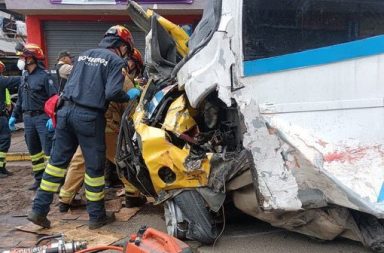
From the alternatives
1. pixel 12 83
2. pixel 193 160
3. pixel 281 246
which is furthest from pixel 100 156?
pixel 12 83

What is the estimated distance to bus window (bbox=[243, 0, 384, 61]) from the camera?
277 cm

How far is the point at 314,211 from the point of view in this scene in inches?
118

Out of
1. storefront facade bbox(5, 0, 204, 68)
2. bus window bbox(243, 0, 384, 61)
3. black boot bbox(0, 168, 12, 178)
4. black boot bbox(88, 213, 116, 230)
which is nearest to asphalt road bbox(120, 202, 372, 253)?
black boot bbox(88, 213, 116, 230)

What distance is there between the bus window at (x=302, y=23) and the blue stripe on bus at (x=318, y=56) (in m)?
0.03

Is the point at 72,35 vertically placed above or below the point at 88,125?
above

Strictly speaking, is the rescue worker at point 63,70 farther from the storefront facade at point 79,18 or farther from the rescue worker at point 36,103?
the storefront facade at point 79,18

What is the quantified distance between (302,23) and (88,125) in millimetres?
1925

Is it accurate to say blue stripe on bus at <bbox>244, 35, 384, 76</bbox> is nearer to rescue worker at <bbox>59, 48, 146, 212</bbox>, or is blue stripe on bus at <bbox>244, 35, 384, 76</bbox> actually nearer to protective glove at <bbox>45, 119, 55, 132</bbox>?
rescue worker at <bbox>59, 48, 146, 212</bbox>

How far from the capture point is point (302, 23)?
2850mm

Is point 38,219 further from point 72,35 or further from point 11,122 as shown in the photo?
point 72,35

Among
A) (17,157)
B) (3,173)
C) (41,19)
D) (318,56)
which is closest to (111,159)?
(3,173)

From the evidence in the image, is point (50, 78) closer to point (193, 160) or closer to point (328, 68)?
point (193, 160)

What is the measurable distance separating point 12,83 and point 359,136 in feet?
17.1

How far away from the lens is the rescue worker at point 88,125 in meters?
3.83
